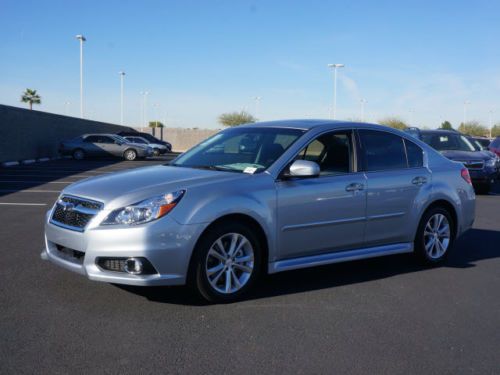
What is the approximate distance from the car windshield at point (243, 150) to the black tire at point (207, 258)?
64 centimetres

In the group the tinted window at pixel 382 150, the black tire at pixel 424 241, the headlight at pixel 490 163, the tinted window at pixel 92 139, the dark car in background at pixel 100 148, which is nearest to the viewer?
the tinted window at pixel 382 150

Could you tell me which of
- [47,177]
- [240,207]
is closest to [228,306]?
[240,207]

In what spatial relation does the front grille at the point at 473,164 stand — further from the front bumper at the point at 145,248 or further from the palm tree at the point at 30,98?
the palm tree at the point at 30,98

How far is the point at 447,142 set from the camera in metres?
16.5

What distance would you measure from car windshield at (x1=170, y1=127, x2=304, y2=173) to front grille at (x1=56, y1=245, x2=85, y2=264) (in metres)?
1.56

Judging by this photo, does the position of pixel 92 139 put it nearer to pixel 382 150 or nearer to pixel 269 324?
pixel 382 150

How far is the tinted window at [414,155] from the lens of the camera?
22.7 ft

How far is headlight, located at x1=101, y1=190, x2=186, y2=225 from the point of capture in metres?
4.83

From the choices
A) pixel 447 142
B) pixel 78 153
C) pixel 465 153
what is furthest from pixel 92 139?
pixel 465 153

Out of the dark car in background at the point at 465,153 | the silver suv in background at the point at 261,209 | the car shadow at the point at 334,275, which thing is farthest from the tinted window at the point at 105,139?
the silver suv in background at the point at 261,209

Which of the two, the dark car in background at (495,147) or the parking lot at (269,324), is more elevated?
the dark car in background at (495,147)

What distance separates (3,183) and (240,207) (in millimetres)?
13224

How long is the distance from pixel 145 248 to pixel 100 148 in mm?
27665

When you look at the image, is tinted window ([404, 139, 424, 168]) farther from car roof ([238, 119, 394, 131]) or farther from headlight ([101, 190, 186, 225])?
headlight ([101, 190, 186, 225])
